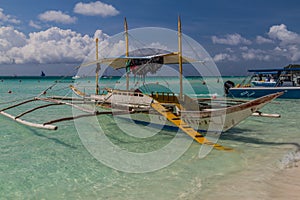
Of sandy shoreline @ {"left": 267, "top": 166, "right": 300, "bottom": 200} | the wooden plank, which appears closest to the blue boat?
the wooden plank

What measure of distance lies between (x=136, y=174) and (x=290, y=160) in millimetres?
4202

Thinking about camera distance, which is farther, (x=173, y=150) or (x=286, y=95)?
(x=286, y=95)

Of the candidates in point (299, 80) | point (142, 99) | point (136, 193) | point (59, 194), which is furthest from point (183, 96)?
point (299, 80)

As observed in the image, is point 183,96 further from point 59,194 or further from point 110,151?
point 59,194

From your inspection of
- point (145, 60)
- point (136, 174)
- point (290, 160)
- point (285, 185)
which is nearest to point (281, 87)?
point (145, 60)

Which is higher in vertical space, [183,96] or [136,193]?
[183,96]

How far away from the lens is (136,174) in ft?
22.2

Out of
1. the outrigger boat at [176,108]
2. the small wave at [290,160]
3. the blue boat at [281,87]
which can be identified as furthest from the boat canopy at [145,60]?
the blue boat at [281,87]

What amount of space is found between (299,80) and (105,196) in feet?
86.5

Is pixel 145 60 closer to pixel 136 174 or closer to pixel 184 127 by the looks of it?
pixel 184 127

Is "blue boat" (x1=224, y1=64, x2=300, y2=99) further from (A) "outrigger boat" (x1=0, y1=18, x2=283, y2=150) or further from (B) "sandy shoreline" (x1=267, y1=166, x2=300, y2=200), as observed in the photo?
(B) "sandy shoreline" (x1=267, y1=166, x2=300, y2=200)

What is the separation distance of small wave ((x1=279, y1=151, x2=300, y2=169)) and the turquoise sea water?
0.16 feet

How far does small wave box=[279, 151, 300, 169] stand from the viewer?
6730mm

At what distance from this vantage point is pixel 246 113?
8188 millimetres
